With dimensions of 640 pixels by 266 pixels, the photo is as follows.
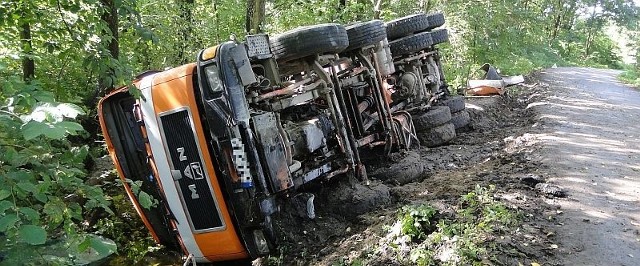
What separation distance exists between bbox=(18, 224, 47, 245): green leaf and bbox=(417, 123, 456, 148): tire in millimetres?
5780

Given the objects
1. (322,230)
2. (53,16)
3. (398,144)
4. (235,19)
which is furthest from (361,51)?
(235,19)

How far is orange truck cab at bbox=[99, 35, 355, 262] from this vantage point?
399 cm

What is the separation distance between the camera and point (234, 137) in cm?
394

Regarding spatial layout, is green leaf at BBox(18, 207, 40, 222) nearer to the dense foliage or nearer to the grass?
the dense foliage

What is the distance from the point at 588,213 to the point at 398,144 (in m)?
2.49

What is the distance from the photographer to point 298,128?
4.74 meters

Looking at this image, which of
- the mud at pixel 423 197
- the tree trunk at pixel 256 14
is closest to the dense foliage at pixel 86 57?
the tree trunk at pixel 256 14

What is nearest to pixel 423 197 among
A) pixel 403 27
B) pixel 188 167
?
pixel 188 167

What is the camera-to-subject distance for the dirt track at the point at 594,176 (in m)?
3.28

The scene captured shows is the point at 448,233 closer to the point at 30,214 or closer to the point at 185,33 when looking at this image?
the point at 30,214

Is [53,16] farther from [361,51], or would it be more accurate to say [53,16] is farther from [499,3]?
[499,3]

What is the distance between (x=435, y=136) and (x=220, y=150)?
3.84 m

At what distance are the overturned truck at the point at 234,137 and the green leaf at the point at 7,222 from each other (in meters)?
1.72

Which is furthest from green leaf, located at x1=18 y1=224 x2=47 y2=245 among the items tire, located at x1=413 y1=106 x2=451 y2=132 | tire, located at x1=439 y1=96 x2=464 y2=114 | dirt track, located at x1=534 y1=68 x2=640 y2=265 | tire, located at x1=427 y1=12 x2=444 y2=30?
tire, located at x1=427 y1=12 x2=444 y2=30
